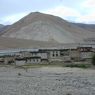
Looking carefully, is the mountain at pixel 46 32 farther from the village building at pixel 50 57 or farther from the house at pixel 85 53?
the house at pixel 85 53

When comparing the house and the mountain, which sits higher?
the mountain

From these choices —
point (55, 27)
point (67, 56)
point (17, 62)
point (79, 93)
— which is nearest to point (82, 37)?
point (55, 27)

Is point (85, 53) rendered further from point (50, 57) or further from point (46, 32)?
point (46, 32)

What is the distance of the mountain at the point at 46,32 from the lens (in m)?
Answer: 169

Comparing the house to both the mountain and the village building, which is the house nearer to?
the village building

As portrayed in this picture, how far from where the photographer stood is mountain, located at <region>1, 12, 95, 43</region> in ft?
556

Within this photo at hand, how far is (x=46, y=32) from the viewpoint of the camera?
17462cm

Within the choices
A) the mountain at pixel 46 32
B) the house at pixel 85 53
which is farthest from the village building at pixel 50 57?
the mountain at pixel 46 32

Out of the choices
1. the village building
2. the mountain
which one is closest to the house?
the village building

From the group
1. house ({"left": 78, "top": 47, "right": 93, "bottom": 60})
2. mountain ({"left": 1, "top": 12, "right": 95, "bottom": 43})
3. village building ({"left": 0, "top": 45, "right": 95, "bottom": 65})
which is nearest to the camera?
village building ({"left": 0, "top": 45, "right": 95, "bottom": 65})

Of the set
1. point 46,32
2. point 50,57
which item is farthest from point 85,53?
point 46,32

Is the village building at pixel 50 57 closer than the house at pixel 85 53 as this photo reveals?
Yes

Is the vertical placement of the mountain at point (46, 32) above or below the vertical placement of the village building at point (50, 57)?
above

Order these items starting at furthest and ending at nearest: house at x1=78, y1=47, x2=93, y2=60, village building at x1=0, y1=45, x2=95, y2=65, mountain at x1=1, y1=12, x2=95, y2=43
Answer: mountain at x1=1, y1=12, x2=95, y2=43, house at x1=78, y1=47, x2=93, y2=60, village building at x1=0, y1=45, x2=95, y2=65
